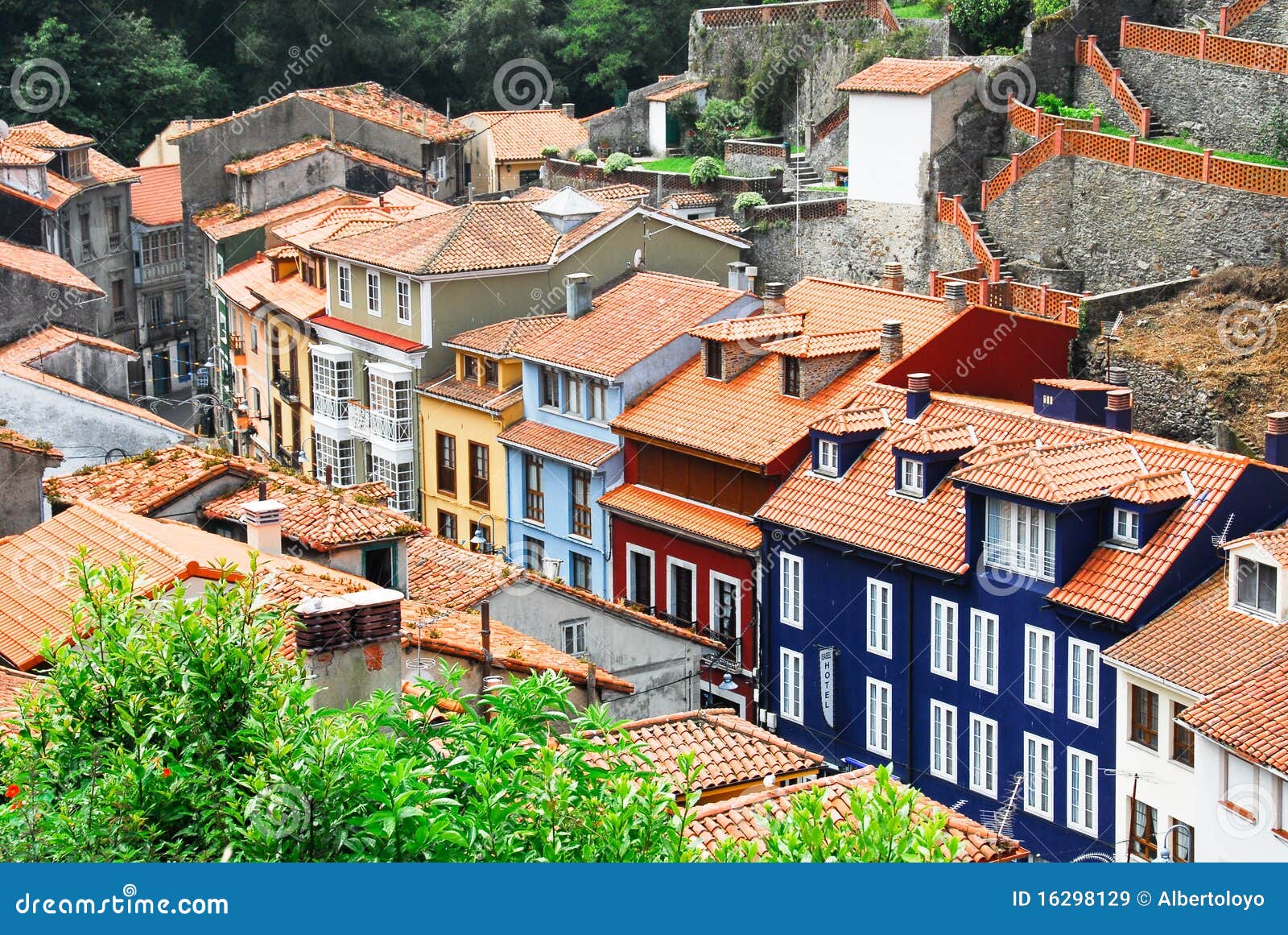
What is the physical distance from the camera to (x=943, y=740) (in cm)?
Answer: 3094

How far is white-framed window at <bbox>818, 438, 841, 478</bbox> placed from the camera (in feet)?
110

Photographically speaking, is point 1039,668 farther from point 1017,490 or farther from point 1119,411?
point 1119,411

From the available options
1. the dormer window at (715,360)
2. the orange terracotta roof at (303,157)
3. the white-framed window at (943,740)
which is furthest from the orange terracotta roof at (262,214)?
the white-framed window at (943,740)

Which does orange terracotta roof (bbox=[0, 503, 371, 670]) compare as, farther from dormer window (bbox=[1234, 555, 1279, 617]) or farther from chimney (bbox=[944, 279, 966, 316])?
chimney (bbox=[944, 279, 966, 316])

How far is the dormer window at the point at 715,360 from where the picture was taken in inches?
1499

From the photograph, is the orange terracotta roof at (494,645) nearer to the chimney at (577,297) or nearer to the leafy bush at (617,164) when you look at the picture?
the chimney at (577,297)

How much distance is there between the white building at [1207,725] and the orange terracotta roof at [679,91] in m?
35.0

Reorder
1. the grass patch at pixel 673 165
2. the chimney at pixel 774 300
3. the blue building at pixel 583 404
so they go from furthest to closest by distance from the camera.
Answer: the grass patch at pixel 673 165 → the chimney at pixel 774 300 → the blue building at pixel 583 404

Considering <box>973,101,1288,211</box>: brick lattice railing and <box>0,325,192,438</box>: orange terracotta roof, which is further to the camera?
<box>973,101,1288,211</box>: brick lattice railing

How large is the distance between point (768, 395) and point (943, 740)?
8.51 metres

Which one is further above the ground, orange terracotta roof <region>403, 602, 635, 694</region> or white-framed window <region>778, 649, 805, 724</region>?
orange terracotta roof <region>403, 602, 635, 694</region>

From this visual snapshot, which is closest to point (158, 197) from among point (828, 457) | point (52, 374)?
point (52, 374)

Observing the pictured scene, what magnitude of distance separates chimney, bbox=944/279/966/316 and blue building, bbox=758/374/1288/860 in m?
2.63

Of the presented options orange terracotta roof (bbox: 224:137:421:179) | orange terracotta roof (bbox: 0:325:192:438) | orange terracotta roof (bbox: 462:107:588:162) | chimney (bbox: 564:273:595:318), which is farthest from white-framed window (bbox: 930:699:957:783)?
orange terracotta roof (bbox: 462:107:588:162)
